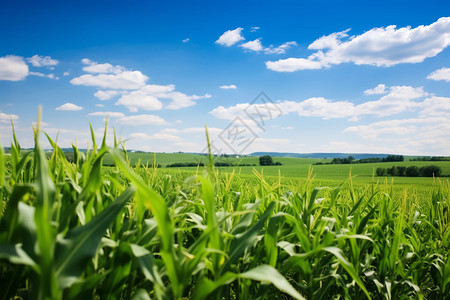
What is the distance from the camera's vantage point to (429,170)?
36.1 m

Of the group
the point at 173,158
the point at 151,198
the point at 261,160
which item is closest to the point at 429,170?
the point at 261,160

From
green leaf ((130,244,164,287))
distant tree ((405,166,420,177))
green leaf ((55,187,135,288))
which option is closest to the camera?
green leaf ((55,187,135,288))

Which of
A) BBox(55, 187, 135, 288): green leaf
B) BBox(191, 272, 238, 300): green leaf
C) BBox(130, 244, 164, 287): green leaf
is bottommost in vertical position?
BBox(191, 272, 238, 300): green leaf

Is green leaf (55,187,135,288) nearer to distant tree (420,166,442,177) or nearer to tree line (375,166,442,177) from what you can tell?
tree line (375,166,442,177)

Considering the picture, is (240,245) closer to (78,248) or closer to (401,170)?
(78,248)

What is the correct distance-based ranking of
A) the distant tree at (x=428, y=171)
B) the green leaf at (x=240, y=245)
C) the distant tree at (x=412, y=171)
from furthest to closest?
1. the distant tree at (x=412, y=171)
2. the distant tree at (x=428, y=171)
3. the green leaf at (x=240, y=245)

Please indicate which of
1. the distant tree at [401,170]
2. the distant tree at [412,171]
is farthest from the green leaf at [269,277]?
the distant tree at [401,170]

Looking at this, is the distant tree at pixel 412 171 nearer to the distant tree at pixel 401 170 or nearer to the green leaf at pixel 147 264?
the distant tree at pixel 401 170

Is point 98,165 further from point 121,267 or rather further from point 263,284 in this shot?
point 263,284

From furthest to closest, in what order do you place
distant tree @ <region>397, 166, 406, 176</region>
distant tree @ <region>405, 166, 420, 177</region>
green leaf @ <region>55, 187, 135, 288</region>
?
distant tree @ <region>397, 166, 406, 176</region> → distant tree @ <region>405, 166, 420, 177</region> → green leaf @ <region>55, 187, 135, 288</region>

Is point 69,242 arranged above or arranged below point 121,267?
above

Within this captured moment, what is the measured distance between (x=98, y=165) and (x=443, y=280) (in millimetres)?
2677

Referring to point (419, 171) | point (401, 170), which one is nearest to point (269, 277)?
point (419, 171)

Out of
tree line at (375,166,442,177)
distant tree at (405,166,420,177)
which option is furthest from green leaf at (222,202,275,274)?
distant tree at (405,166,420,177)
